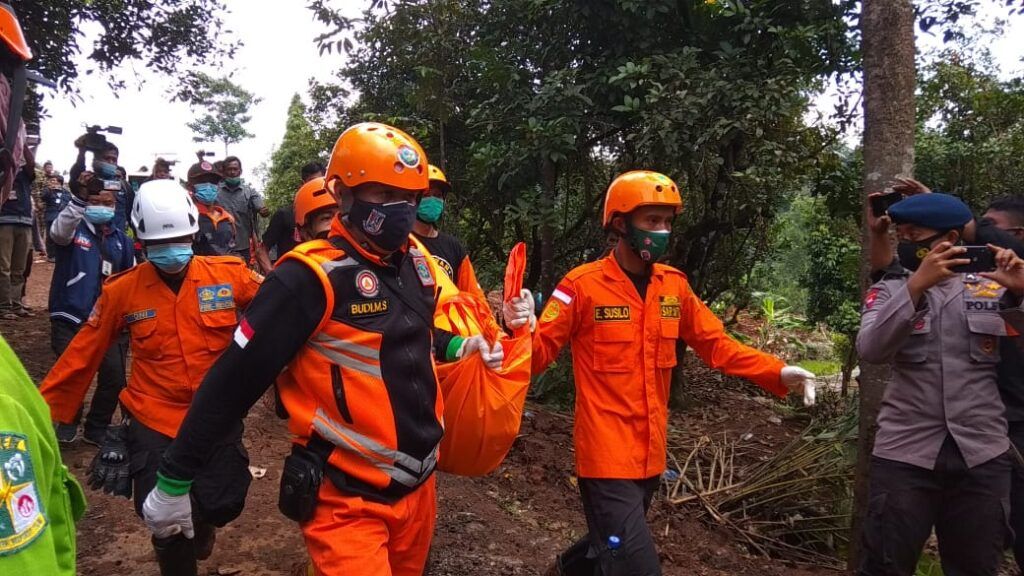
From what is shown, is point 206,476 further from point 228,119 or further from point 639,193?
point 228,119

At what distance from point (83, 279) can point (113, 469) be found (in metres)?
2.63

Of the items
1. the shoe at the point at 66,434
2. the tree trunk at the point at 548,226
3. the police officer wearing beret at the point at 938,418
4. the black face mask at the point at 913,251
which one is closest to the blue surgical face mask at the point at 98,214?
the shoe at the point at 66,434

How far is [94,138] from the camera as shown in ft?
21.0

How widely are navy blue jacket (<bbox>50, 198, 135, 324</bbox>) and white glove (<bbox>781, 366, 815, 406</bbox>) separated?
5.06 meters

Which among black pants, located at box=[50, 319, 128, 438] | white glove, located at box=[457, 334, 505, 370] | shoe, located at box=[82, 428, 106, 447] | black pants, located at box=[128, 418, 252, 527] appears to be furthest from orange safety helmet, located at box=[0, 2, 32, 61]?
shoe, located at box=[82, 428, 106, 447]

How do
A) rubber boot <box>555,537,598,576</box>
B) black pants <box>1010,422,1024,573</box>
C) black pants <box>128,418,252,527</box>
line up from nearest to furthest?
black pants <box>128,418,252,527</box>
black pants <box>1010,422,1024,573</box>
rubber boot <box>555,537,598,576</box>

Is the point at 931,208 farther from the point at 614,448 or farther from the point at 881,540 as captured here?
the point at 614,448

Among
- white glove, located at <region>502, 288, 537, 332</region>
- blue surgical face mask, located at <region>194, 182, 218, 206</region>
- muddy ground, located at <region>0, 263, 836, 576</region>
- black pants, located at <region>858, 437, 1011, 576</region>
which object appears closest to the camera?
white glove, located at <region>502, 288, 537, 332</region>

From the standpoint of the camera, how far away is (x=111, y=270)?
566 centimetres

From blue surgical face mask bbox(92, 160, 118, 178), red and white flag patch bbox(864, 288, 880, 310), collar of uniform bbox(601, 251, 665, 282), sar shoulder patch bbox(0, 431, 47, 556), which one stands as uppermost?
blue surgical face mask bbox(92, 160, 118, 178)

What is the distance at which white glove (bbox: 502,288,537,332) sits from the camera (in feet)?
9.24

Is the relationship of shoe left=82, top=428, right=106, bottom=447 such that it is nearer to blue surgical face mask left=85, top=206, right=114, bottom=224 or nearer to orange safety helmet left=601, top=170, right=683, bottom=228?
blue surgical face mask left=85, top=206, right=114, bottom=224

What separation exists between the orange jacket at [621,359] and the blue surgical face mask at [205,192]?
4.50m

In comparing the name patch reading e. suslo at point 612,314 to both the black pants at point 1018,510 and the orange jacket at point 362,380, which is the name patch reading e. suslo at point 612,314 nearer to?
the orange jacket at point 362,380
